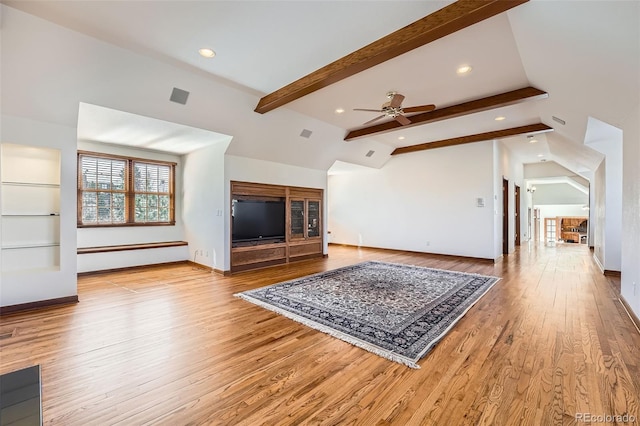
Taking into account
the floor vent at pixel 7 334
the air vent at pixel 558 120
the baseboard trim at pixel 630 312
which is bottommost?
the floor vent at pixel 7 334

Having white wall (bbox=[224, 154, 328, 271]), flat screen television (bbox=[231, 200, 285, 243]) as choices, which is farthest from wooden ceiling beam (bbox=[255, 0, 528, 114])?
flat screen television (bbox=[231, 200, 285, 243])

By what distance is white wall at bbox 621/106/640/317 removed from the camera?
3039mm

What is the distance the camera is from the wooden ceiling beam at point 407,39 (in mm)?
2293

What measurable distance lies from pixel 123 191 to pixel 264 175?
316cm

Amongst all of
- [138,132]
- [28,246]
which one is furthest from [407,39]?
[28,246]

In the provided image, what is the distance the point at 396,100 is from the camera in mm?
3826

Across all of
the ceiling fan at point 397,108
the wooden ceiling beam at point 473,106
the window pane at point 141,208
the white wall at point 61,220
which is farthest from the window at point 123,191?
the ceiling fan at point 397,108

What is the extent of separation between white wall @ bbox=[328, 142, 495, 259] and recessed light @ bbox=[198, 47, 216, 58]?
20.3 feet

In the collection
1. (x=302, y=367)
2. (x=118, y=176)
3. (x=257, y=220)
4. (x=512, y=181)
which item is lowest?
(x=302, y=367)

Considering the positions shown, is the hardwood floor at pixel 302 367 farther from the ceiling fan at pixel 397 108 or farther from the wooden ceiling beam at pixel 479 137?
the wooden ceiling beam at pixel 479 137

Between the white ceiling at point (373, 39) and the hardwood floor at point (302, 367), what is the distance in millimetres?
2495

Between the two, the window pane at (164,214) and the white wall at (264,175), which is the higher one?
the white wall at (264,175)

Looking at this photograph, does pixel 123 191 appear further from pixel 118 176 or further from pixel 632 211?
pixel 632 211

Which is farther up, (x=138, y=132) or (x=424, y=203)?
(x=138, y=132)
